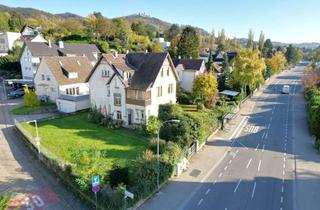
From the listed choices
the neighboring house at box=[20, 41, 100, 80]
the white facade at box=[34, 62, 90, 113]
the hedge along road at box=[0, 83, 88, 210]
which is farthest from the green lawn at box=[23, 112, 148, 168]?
the neighboring house at box=[20, 41, 100, 80]

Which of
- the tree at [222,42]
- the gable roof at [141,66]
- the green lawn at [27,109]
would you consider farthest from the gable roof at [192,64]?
the tree at [222,42]

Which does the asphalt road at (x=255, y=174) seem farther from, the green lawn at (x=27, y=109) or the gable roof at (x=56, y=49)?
the gable roof at (x=56, y=49)

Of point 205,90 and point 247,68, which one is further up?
point 247,68

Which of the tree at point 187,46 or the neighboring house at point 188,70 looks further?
the tree at point 187,46

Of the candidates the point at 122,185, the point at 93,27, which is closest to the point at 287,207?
the point at 122,185

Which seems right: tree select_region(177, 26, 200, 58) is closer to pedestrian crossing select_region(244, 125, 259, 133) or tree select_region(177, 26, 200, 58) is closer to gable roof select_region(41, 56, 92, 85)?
gable roof select_region(41, 56, 92, 85)

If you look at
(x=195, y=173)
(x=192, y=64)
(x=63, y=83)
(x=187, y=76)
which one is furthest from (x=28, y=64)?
(x=195, y=173)

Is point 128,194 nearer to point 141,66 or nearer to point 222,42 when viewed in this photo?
point 141,66
